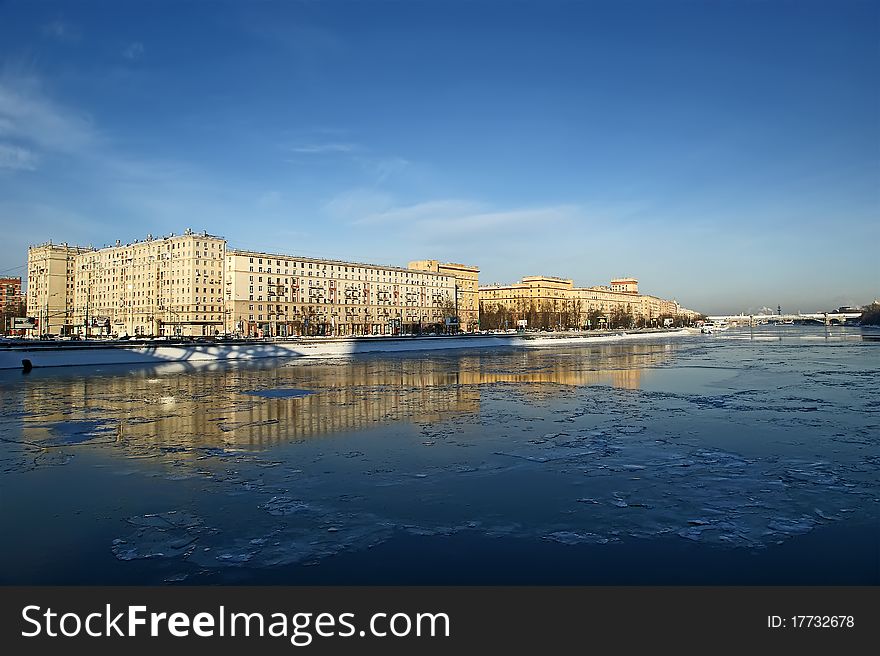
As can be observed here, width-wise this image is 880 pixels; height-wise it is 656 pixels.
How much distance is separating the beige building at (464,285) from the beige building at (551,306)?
2934 millimetres

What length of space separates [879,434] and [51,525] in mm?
13233

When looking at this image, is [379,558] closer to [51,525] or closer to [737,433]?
[51,525]

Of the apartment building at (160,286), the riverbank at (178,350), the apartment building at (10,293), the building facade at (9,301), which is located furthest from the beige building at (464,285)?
the apartment building at (10,293)

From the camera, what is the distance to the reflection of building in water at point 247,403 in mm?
11969

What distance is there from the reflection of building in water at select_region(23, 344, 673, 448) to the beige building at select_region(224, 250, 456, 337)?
2351 inches

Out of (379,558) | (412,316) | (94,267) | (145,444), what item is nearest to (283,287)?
(412,316)

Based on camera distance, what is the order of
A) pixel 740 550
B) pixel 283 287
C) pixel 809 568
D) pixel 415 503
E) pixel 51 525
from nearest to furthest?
pixel 809 568 → pixel 740 550 → pixel 51 525 → pixel 415 503 → pixel 283 287

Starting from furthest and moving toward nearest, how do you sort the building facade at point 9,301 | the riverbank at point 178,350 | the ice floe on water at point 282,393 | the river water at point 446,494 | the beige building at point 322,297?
1. the building facade at point 9,301
2. the beige building at point 322,297
3. the riverbank at point 178,350
4. the ice floe on water at point 282,393
5. the river water at point 446,494

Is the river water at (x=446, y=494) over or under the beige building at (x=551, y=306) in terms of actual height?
under

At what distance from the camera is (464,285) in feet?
446

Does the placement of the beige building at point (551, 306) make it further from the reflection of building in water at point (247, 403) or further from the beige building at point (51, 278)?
the reflection of building in water at point (247, 403)

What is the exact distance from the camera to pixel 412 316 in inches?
4525

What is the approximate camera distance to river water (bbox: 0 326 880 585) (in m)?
4.89

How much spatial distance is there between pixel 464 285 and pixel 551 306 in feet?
71.9
